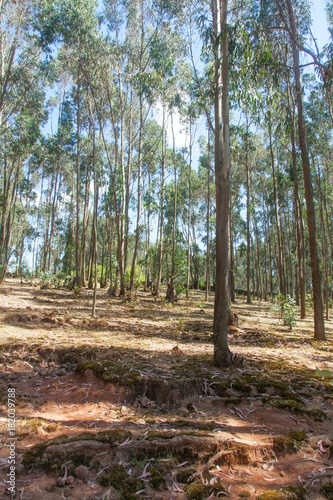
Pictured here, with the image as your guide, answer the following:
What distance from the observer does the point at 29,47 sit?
1467 centimetres

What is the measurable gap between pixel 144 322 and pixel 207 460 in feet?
21.1

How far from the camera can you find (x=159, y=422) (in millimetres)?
2859

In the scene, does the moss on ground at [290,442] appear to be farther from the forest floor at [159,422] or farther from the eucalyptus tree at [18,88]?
the eucalyptus tree at [18,88]

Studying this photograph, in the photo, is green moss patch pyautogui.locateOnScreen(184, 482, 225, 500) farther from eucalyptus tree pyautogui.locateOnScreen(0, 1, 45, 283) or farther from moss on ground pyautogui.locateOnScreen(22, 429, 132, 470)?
eucalyptus tree pyautogui.locateOnScreen(0, 1, 45, 283)

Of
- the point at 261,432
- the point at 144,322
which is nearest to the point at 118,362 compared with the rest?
the point at 261,432

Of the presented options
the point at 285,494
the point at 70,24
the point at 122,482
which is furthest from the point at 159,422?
the point at 70,24

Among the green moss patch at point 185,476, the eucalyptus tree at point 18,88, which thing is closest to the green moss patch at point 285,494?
the green moss patch at point 185,476

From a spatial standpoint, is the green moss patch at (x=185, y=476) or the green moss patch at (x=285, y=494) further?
the green moss patch at (x=185, y=476)

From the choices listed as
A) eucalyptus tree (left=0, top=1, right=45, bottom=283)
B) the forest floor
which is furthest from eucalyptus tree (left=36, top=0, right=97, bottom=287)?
the forest floor

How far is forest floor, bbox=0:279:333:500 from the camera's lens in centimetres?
204

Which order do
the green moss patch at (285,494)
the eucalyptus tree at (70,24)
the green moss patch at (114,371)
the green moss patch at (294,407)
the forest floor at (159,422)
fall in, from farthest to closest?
the eucalyptus tree at (70,24), the green moss patch at (114,371), the green moss patch at (294,407), the forest floor at (159,422), the green moss patch at (285,494)

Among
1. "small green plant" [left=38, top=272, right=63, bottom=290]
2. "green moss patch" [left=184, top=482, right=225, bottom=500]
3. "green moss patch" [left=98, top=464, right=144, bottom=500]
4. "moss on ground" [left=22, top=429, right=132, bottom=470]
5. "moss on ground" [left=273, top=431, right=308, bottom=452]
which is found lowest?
"green moss patch" [left=184, top=482, right=225, bottom=500]

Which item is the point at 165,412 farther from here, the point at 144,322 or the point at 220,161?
the point at 144,322

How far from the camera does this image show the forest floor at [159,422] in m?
2.04
